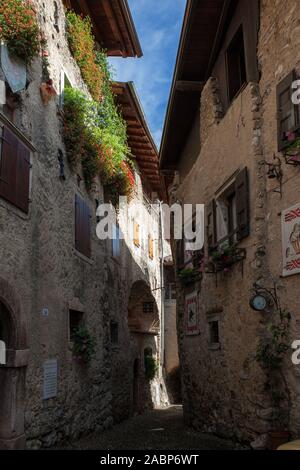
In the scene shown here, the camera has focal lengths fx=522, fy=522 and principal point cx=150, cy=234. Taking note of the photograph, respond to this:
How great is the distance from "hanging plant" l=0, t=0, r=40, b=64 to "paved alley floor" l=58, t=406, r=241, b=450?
643 centimetres

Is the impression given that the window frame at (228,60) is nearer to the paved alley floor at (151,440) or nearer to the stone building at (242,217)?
the stone building at (242,217)

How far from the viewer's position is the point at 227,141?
9.20 metres

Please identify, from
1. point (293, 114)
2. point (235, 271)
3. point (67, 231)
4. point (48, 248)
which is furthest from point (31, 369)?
point (293, 114)

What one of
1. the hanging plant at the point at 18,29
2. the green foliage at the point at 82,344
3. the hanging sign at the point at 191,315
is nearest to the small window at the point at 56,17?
the hanging plant at the point at 18,29

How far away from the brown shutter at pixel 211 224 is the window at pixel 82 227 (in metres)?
2.60

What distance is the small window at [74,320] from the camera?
400 inches

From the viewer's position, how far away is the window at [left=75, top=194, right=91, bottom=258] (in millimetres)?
10547

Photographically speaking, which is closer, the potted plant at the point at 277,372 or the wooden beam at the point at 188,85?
the potted plant at the point at 277,372

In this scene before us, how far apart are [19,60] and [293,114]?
4.18 metres

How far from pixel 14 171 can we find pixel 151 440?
5.48 m

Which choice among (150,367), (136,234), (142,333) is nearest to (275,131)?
(136,234)

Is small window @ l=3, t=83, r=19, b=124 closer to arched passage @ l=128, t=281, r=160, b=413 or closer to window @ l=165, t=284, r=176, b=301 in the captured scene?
arched passage @ l=128, t=281, r=160, b=413

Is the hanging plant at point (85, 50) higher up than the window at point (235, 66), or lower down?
higher up
